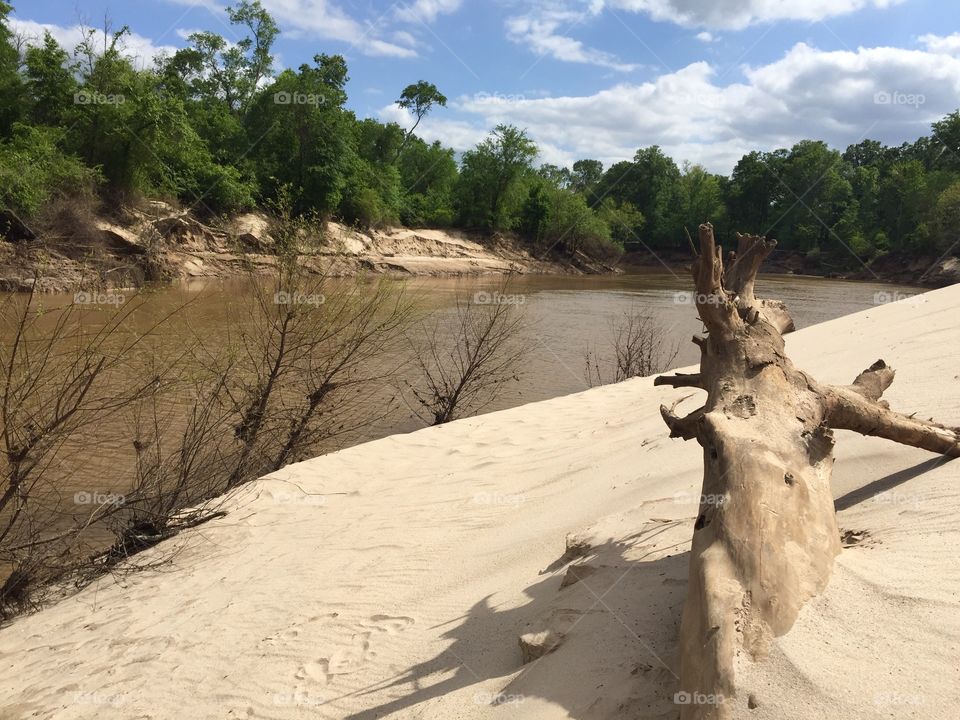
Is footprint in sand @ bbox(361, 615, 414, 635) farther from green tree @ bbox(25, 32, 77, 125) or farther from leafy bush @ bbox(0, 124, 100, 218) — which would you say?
green tree @ bbox(25, 32, 77, 125)

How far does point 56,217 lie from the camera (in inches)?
960

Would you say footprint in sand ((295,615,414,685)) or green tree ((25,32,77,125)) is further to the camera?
green tree ((25,32,77,125))

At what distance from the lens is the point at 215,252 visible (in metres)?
30.1

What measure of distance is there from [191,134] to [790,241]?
53.8 metres

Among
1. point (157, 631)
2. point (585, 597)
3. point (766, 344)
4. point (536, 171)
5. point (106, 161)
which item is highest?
point (536, 171)

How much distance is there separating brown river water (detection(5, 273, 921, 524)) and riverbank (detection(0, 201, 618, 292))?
2.27 ft

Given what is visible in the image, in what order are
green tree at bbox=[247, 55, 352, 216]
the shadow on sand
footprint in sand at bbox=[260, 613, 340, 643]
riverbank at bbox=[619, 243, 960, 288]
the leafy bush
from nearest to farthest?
the shadow on sand, footprint in sand at bbox=[260, 613, 340, 643], the leafy bush, green tree at bbox=[247, 55, 352, 216], riverbank at bbox=[619, 243, 960, 288]

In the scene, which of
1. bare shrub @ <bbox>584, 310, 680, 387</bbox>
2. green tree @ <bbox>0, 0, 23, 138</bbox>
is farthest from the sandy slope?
green tree @ <bbox>0, 0, 23, 138</bbox>

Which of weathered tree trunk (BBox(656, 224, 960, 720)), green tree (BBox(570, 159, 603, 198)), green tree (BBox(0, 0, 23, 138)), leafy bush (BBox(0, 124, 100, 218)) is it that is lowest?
weathered tree trunk (BBox(656, 224, 960, 720))

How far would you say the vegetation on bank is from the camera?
2759cm

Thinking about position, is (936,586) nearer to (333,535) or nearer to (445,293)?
(333,535)

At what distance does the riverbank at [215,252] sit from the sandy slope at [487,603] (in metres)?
2.42

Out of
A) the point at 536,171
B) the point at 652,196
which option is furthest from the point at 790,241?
the point at 536,171

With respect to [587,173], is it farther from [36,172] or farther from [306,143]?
[36,172]
